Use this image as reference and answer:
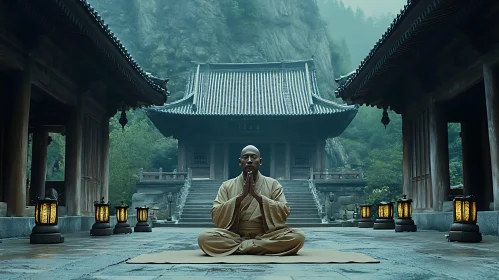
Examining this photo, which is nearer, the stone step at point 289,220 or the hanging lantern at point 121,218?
the hanging lantern at point 121,218

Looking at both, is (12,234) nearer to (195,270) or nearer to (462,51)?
(195,270)

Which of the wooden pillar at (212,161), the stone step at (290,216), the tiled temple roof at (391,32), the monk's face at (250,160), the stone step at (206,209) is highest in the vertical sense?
the tiled temple roof at (391,32)

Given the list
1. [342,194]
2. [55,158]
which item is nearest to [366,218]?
[342,194]

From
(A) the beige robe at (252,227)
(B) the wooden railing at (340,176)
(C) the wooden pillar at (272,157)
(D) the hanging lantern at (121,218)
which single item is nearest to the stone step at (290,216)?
(B) the wooden railing at (340,176)

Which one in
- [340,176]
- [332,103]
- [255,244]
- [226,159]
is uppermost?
[332,103]

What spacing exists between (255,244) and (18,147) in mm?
6804

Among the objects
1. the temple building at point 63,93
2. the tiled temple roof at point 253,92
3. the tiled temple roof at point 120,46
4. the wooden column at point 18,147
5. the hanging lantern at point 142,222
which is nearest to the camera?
the temple building at point 63,93

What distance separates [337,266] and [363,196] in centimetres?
2566

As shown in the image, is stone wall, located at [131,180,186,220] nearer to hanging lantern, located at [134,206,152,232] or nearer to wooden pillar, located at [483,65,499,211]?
hanging lantern, located at [134,206,152,232]

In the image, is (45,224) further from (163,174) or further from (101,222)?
(163,174)

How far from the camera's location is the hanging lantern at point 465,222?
8333 millimetres

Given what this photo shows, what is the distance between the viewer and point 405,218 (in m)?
13.6

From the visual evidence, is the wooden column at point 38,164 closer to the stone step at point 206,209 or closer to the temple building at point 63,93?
the temple building at point 63,93

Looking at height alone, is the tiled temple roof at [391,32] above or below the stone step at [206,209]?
above
